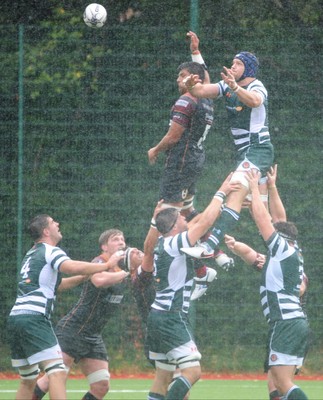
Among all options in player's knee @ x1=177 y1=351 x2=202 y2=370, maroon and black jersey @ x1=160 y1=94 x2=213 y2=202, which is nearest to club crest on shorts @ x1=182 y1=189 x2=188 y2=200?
maroon and black jersey @ x1=160 y1=94 x2=213 y2=202

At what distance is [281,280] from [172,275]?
0.89 metres

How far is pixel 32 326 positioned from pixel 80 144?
16.7 ft

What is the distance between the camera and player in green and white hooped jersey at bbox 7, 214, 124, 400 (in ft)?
31.5

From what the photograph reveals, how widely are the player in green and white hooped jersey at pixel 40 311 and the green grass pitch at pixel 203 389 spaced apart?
2279 millimetres

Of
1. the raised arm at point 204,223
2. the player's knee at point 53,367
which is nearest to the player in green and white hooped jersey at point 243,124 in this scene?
the raised arm at point 204,223

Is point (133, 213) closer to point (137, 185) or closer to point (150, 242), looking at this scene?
point (137, 185)

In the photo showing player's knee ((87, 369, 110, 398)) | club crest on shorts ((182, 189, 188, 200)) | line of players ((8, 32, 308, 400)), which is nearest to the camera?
line of players ((8, 32, 308, 400))

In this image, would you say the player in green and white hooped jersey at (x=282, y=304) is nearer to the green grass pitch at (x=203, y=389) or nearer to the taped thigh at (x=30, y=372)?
the taped thigh at (x=30, y=372)

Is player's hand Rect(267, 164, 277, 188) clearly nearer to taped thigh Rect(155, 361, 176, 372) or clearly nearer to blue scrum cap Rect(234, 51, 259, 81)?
blue scrum cap Rect(234, 51, 259, 81)

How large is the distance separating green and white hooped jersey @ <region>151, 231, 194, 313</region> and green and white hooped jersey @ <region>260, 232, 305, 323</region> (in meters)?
0.68

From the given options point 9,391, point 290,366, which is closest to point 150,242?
point 290,366

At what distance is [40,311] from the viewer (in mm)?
9719

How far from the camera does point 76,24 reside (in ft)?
48.9

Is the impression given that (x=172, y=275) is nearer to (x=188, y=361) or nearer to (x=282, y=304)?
(x=188, y=361)
